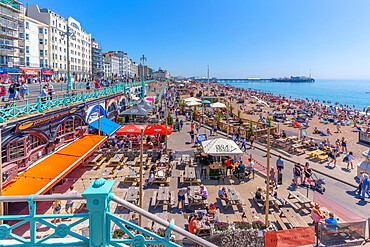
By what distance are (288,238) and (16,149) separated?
37.5ft

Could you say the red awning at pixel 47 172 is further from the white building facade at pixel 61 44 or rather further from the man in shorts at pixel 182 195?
the white building facade at pixel 61 44

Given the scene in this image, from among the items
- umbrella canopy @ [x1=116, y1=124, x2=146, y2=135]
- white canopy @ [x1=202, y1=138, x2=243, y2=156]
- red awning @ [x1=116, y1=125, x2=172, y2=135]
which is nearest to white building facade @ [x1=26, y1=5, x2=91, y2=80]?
umbrella canopy @ [x1=116, y1=124, x2=146, y2=135]

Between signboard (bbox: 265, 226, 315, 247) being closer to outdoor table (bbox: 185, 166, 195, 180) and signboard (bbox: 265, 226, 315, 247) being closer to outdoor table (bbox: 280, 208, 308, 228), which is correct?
outdoor table (bbox: 280, 208, 308, 228)

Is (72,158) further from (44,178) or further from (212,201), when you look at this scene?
(212,201)

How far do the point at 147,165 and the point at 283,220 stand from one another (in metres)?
8.76

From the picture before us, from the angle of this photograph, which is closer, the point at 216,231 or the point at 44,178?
the point at 216,231

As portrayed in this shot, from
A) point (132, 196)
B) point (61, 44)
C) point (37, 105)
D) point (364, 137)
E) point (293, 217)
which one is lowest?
point (293, 217)

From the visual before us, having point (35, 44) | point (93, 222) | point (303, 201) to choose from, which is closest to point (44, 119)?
point (93, 222)

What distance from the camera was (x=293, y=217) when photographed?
877 centimetres

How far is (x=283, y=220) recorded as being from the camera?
8.92 meters

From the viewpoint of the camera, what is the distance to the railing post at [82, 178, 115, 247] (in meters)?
2.41

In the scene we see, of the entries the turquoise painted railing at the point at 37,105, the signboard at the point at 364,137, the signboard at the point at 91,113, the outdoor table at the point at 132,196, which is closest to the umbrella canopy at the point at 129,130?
the signboard at the point at 91,113

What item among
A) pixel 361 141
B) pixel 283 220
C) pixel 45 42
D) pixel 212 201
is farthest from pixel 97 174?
pixel 45 42

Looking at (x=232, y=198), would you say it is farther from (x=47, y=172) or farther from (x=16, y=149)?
(x=16, y=149)
